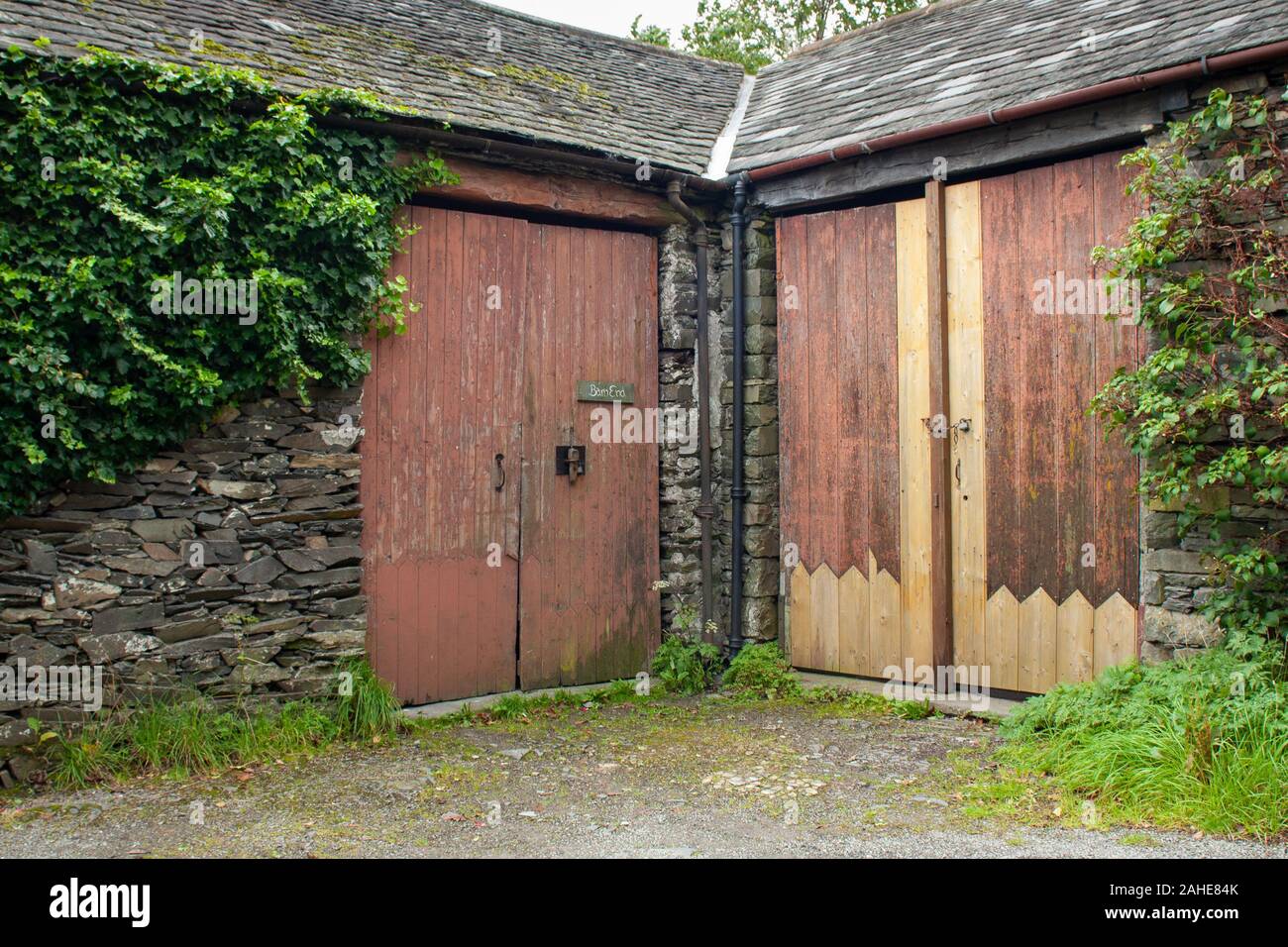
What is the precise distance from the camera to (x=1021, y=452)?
6.13 m

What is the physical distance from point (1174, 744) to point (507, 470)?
3929 millimetres

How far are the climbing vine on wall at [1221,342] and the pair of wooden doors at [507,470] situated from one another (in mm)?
3095

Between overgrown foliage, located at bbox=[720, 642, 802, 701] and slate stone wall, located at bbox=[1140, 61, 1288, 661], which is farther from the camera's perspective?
overgrown foliage, located at bbox=[720, 642, 802, 701]

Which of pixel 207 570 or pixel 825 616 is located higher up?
pixel 207 570

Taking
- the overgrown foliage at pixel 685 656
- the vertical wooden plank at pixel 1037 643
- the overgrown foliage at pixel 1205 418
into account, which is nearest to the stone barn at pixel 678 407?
the vertical wooden plank at pixel 1037 643

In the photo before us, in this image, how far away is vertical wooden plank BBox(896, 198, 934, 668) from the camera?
6.54 metres

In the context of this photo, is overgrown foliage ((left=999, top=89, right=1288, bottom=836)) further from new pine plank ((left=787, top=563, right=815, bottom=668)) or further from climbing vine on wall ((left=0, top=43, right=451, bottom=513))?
climbing vine on wall ((left=0, top=43, right=451, bottom=513))

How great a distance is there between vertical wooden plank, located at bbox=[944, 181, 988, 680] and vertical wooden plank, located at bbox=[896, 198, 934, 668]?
16 centimetres

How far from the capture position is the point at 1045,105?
5.76 m

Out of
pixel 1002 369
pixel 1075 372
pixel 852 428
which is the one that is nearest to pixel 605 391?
A: pixel 852 428

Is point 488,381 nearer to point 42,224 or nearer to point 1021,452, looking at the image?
point 42,224

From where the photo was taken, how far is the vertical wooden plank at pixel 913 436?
21.5 feet

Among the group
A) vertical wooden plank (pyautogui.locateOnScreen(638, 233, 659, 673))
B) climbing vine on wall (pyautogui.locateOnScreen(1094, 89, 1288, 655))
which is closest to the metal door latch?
vertical wooden plank (pyautogui.locateOnScreen(638, 233, 659, 673))

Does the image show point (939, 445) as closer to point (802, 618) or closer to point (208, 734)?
point (802, 618)
